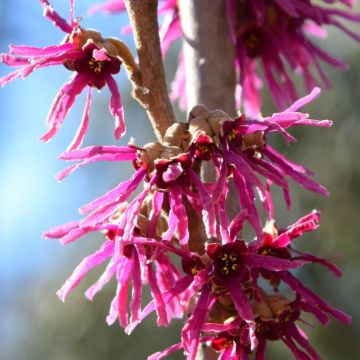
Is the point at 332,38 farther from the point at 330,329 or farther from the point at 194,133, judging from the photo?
the point at 194,133

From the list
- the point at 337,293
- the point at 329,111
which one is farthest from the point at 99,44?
the point at 329,111

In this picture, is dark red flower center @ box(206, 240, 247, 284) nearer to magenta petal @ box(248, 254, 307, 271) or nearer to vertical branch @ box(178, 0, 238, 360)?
magenta petal @ box(248, 254, 307, 271)

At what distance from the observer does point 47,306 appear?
7684 mm

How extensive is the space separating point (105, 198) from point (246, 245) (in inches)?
9.8

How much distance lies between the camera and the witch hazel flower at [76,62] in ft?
4.44

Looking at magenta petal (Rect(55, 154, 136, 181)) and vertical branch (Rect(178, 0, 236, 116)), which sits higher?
vertical branch (Rect(178, 0, 236, 116))

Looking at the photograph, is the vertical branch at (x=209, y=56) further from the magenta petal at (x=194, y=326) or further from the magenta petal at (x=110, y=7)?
the magenta petal at (x=194, y=326)

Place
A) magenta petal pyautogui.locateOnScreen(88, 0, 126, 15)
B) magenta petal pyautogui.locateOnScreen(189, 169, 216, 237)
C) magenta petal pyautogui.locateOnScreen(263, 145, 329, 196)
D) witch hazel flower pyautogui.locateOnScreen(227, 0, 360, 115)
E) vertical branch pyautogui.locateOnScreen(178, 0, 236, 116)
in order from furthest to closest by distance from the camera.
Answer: magenta petal pyautogui.locateOnScreen(88, 0, 126, 15) < witch hazel flower pyautogui.locateOnScreen(227, 0, 360, 115) < vertical branch pyautogui.locateOnScreen(178, 0, 236, 116) < magenta petal pyautogui.locateOnScreen(263, 145, 329, 196) < magenta petal pyautogui.locateOnScreen(189, 169, 216, 237)

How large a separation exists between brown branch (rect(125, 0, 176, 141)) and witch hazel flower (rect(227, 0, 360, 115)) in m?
0.38

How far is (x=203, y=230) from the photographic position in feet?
4.60

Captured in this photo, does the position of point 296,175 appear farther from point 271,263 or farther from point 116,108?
point 116,108

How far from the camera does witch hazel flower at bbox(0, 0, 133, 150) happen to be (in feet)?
4.44

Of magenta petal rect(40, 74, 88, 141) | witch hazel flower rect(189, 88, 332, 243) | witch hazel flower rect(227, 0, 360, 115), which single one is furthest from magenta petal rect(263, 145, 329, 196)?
witch hazel flower rect(227, 0, 360, 115)

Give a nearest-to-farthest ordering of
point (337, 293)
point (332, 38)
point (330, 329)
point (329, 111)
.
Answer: point (330, 329) < point (337, 293) < point (329, 111) < point (332, 38)
